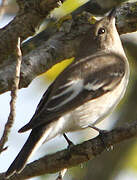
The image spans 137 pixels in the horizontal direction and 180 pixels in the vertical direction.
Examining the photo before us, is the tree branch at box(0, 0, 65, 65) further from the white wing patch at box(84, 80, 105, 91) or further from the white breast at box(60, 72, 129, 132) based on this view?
the white breast at box(60, 72, 129, 132)

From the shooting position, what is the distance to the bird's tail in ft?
14.4

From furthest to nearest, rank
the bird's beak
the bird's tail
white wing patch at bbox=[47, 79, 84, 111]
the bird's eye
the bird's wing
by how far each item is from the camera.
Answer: the bird's eye
the bird's beak
white wing patch at bbox=[47, 79, 84, 111]
the bird's wing
the bird's tail

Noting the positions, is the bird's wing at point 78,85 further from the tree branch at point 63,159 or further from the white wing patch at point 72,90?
the tree branch at point 63,159

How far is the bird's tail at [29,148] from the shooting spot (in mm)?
4375

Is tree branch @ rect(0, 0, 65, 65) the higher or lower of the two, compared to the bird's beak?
higher

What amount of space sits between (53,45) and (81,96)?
0.53m

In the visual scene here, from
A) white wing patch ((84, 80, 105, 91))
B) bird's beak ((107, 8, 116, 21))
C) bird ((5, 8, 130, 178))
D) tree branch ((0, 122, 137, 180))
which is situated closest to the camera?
tree branch ((0, 122, 137, 180))

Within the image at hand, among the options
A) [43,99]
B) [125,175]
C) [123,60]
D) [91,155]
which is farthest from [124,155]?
[91,155]

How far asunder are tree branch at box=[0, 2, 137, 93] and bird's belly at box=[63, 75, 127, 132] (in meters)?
0.49

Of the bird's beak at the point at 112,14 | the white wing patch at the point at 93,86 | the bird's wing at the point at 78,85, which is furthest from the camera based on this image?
the bird's beak at the point at 112,14

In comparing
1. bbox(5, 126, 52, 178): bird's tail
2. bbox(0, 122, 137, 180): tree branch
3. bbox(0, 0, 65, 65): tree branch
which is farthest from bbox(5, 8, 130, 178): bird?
bbox(0, 0, 65, 65): tree branch

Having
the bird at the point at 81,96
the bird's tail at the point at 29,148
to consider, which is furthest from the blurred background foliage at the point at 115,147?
the bird's tail at the point at 29,148

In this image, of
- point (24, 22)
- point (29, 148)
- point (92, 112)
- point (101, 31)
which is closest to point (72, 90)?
point (92, 112)

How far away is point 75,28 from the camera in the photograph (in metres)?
5.51
